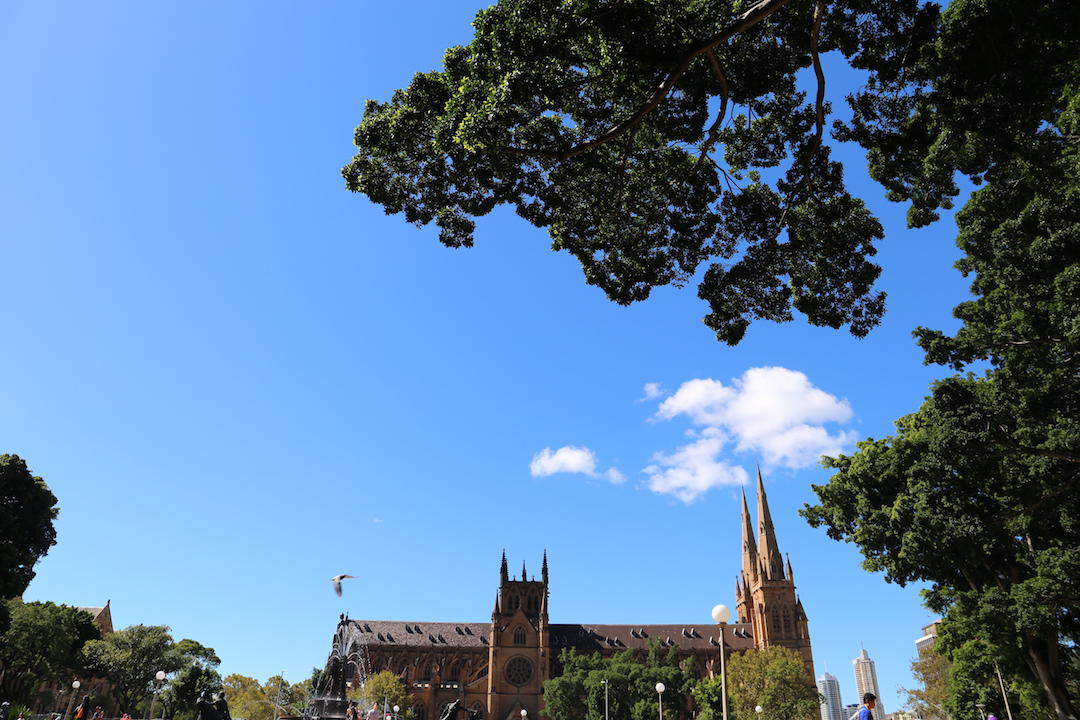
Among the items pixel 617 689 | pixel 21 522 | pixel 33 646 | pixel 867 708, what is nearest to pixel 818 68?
pixel 867 708

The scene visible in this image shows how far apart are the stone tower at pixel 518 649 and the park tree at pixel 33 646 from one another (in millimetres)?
48546

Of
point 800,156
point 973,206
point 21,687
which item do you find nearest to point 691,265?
point 800,156

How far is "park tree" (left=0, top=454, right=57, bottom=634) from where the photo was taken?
118 ft

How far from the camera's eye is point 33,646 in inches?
1676

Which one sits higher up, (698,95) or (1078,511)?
(698,95)

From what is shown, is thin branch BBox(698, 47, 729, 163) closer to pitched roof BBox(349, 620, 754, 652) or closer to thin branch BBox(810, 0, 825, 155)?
thin branch BBox(810, 0, 825, 155)

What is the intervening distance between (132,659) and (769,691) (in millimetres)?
54428

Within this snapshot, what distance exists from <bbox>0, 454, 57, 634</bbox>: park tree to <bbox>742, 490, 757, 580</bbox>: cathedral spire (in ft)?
269

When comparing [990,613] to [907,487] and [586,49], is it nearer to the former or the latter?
[907,487]

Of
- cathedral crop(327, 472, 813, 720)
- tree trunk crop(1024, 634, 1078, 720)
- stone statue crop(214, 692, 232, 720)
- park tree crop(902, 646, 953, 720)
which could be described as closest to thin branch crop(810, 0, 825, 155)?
stone statue crop(214, 692, 232, 720)

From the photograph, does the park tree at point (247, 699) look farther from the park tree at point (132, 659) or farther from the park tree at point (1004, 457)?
the park tree at point (1004, 457)

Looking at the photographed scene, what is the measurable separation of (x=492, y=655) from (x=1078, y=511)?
75368 mm

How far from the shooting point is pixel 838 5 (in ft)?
33.0

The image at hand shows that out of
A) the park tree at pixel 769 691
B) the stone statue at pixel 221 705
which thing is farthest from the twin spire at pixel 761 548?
the stone statue at pixel 221 705
